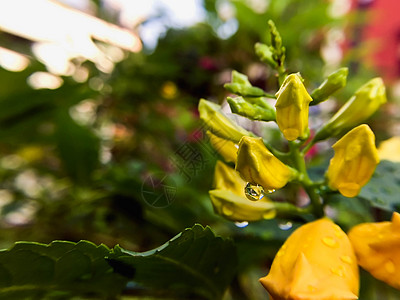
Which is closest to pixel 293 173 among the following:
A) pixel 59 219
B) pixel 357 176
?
pixel 357 176

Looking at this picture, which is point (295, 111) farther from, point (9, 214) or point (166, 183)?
point (9, 214)

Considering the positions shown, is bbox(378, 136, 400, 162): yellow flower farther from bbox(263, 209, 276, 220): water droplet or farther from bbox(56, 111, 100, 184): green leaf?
bbox(56, 111, 100, 184): green leaf

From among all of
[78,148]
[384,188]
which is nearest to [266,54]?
[384,188]

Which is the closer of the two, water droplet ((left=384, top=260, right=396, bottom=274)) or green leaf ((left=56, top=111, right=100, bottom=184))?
water droplet ((left=384, top=260, right=396, bottom=274))

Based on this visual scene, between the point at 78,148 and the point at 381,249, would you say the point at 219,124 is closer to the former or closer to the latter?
the point at 381,249

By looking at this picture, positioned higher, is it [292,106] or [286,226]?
[292,106]

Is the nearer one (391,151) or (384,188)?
(384,188)

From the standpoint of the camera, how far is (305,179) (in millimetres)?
Answer: 273

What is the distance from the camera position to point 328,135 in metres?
0.29

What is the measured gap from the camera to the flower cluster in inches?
8.6

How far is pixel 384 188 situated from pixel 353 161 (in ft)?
0.25

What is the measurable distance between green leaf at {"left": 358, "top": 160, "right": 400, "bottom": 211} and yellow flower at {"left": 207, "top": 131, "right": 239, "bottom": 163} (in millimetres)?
94

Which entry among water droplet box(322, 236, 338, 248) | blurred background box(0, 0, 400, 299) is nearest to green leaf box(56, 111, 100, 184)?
blurred background box(0, 0, 400, 299)

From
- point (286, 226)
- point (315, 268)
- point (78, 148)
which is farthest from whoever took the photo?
point (78, 148)
